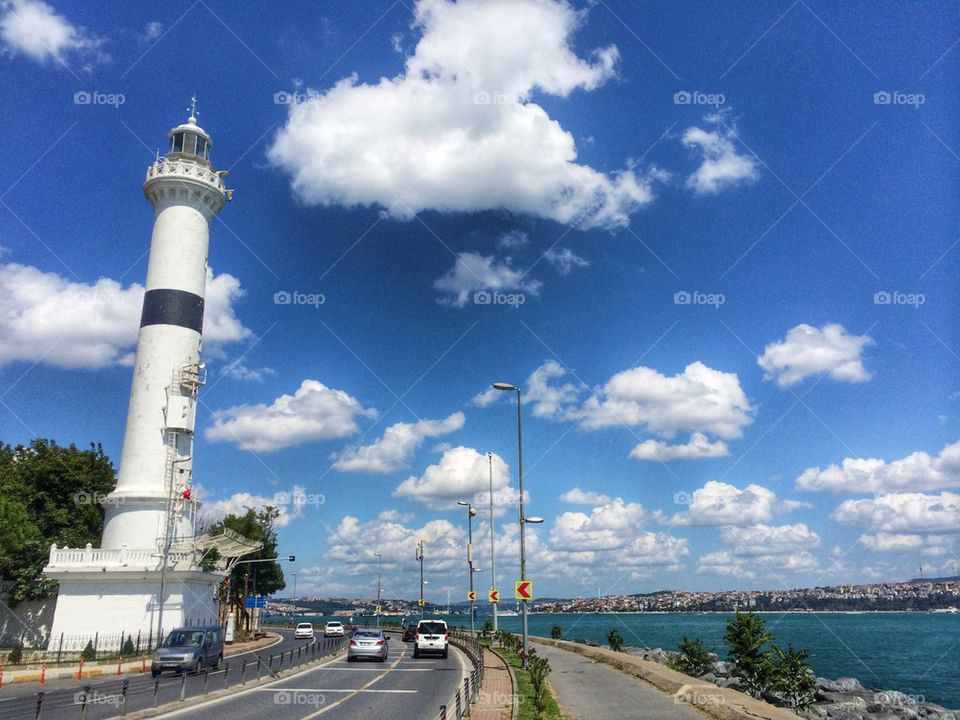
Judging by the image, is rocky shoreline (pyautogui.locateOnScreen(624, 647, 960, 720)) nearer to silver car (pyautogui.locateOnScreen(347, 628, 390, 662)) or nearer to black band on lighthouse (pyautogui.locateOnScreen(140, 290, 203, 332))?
silver car (pyautogui.locateOnScreen(347, 628, 390, 662))

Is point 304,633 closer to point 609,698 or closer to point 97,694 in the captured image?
point 97,694

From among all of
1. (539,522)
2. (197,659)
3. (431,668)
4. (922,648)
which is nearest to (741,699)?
(539,522)

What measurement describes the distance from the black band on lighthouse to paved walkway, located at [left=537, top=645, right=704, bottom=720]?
105 ft

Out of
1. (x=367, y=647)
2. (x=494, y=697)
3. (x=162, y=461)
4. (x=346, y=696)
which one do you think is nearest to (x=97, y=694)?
(x=346, y=696)

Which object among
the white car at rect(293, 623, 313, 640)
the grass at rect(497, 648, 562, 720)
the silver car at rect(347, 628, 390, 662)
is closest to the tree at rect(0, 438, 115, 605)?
the silver car at rect(347, 628, 390, 662)

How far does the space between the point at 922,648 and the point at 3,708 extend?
104322 millimetres

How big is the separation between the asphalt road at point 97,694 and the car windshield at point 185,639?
1253 mm

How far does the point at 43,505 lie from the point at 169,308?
1872 cm

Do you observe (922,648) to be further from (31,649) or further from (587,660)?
(31,649)

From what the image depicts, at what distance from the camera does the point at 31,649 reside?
38656 mm

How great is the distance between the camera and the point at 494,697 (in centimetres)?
1980

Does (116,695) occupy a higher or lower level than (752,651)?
lower

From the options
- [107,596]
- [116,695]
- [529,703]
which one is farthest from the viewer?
[107,596]

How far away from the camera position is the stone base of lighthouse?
39.0m
